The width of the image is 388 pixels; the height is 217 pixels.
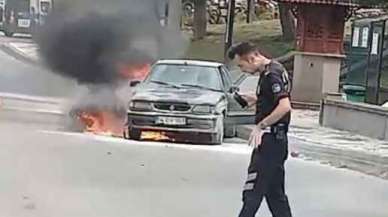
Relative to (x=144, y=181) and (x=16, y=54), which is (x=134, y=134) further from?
(x=16, y=54)

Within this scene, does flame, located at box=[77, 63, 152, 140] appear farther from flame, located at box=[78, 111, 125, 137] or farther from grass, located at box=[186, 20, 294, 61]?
grass, located at box=[186, 20, 294, 61]

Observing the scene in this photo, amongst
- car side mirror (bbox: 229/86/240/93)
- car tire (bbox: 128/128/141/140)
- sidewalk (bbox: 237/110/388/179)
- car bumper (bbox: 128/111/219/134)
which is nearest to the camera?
sidewalk (bbox: 237/110/388/179)

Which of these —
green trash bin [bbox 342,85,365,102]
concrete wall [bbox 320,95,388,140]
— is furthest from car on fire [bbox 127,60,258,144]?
green trash bin [bbox 342,85,365,102]

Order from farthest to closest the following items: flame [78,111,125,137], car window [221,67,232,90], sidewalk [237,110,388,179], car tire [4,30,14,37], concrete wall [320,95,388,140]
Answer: car tire [4,30,14,37] → flame [78,111,125,137] → car window [221,67,232,90] → concrete wall [320,95,388,140] → sidewalk [237,110,388,179]

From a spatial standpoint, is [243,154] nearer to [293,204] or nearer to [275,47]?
[293,204]

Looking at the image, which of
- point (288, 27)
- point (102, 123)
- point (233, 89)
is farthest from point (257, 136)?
point (288, 27)

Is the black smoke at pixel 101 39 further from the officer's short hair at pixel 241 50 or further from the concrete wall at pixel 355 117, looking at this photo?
the officer's short hair at pixel 241 50

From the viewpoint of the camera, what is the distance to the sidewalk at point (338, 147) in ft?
48.6

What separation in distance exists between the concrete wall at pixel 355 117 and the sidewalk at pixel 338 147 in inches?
7.5

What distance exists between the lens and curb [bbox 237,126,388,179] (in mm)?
14402

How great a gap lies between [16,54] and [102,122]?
20543 mm

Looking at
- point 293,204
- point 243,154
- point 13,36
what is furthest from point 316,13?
point 13,36

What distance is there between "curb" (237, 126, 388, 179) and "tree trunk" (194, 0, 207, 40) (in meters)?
24.7

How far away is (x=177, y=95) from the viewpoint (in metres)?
17.4
